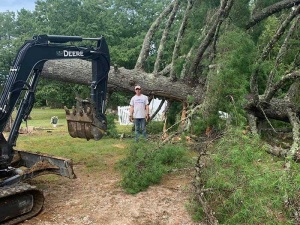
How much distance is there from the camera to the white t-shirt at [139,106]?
8953mm

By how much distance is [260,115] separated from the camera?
26.2ft

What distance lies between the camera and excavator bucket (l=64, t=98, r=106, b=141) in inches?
272

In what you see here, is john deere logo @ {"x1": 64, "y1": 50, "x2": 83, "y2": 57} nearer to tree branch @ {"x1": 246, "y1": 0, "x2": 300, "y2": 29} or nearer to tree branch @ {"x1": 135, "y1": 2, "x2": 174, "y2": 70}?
tree branch @ {"x1": 135, "y1": 2, "x2": 174, "y2": 70}

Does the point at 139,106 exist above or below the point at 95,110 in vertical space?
below

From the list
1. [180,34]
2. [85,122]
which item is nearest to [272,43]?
[180,34]

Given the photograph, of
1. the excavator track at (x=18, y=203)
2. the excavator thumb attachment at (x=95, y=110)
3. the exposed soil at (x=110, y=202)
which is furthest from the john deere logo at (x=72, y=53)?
the excavator track at (x=18, y=203)

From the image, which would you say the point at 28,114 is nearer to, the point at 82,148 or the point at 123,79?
the point at 82,148

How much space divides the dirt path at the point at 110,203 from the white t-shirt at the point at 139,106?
2.70 meters

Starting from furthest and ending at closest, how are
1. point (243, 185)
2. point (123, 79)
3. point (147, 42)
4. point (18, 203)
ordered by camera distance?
point (147, 42) → point (123, 79) → point (18, 203) → point (243, 185)

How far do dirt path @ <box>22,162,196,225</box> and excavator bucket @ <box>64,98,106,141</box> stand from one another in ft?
2.77

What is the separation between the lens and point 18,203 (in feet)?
16.1

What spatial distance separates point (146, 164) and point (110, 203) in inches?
36.3

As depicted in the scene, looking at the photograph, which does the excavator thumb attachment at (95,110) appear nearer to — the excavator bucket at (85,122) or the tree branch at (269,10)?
the excavator bucket at (85,122)

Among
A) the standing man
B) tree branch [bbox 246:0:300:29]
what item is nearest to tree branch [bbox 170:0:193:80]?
the standing man
